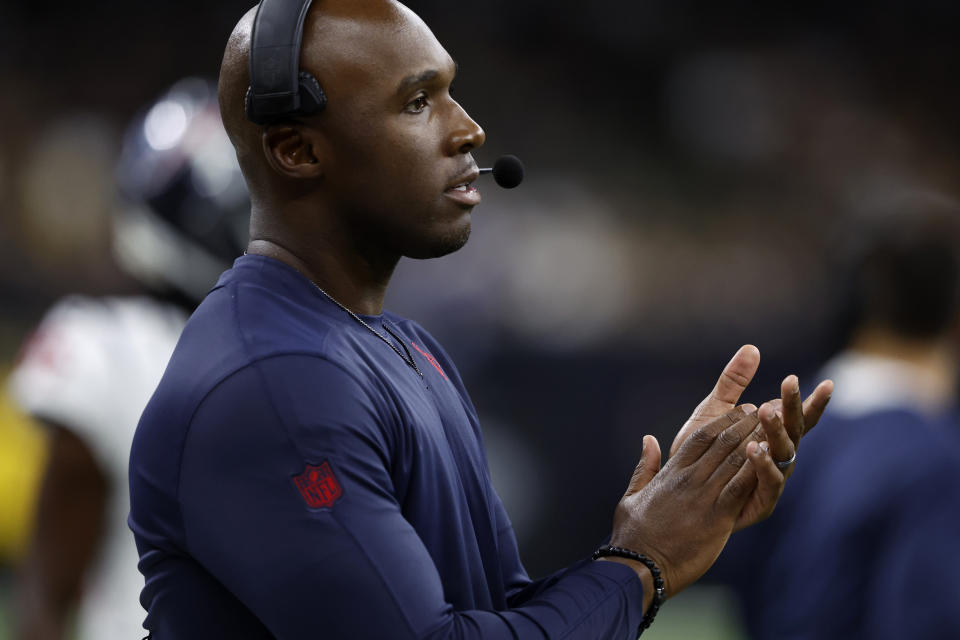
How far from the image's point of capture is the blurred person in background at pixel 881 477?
10.9 feet

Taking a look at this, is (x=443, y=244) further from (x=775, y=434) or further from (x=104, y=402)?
(x=104, y=402)

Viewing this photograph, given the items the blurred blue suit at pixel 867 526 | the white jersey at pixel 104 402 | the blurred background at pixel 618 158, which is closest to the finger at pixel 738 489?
the blurred blue suit at pixel 867 526

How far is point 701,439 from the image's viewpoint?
6.96ft

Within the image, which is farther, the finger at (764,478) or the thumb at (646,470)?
the thumb at (646,470)

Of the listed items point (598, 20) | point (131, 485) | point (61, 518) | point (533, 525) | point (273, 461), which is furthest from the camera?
point (598, 20)

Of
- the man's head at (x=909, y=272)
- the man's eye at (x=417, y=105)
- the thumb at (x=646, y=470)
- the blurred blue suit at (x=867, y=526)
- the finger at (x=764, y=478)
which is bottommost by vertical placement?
the blurred blue suit at (x=867, y=526)

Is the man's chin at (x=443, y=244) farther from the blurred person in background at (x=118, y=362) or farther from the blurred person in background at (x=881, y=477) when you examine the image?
the blurred person in background at (x=881, y=477)

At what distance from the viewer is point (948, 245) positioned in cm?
376

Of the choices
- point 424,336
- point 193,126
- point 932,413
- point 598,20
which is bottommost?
point 932,413

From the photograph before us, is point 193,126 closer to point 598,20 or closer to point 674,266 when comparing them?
point 674,266

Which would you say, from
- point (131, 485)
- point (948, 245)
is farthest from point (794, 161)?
point (131, 485)

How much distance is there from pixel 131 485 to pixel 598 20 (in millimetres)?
13640

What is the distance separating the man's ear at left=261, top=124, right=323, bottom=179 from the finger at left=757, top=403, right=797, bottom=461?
0.83m

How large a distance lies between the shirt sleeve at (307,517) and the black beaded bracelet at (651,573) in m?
0.23
